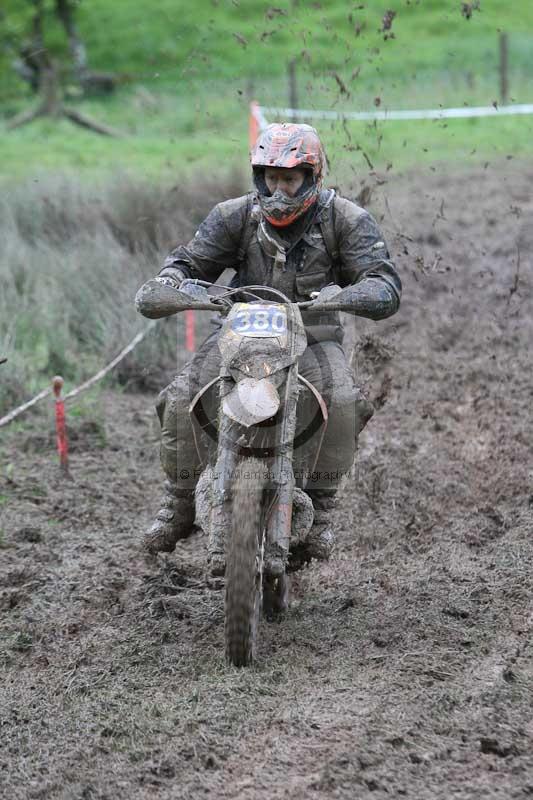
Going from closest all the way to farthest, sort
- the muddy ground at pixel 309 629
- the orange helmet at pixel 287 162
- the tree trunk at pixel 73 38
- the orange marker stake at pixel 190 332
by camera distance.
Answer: the muddy ground at pixel 309 629
the orange helmet at pixel 287 162
the orange marker stake at pixel 190 332
the tree trunk at pixel 73 38

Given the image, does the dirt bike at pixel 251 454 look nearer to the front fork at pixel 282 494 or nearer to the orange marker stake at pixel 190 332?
the front fork at pixel 282 494

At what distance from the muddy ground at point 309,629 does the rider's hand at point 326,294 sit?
146cm

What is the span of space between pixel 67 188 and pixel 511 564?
32.6 feet

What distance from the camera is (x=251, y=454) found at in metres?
4.61

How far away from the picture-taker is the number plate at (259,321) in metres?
4.59

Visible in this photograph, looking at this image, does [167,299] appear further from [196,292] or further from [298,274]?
[298,274]

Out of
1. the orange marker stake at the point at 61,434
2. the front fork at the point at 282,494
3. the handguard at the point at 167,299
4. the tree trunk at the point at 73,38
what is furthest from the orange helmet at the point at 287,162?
the tree trunk at the point at 73,38

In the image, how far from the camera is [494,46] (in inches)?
1305

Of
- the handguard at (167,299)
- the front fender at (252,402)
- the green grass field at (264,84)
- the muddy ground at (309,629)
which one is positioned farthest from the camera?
the green grass field at (264,84)

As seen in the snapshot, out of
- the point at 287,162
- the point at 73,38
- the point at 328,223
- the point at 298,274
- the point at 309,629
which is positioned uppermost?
the point at 287,162

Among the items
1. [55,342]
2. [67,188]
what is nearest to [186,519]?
[55,342]

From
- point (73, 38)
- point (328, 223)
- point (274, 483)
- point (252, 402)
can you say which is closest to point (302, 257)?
point (328, 223)

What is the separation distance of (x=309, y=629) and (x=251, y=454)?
967mm

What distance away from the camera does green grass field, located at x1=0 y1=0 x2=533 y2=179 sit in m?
13.7
